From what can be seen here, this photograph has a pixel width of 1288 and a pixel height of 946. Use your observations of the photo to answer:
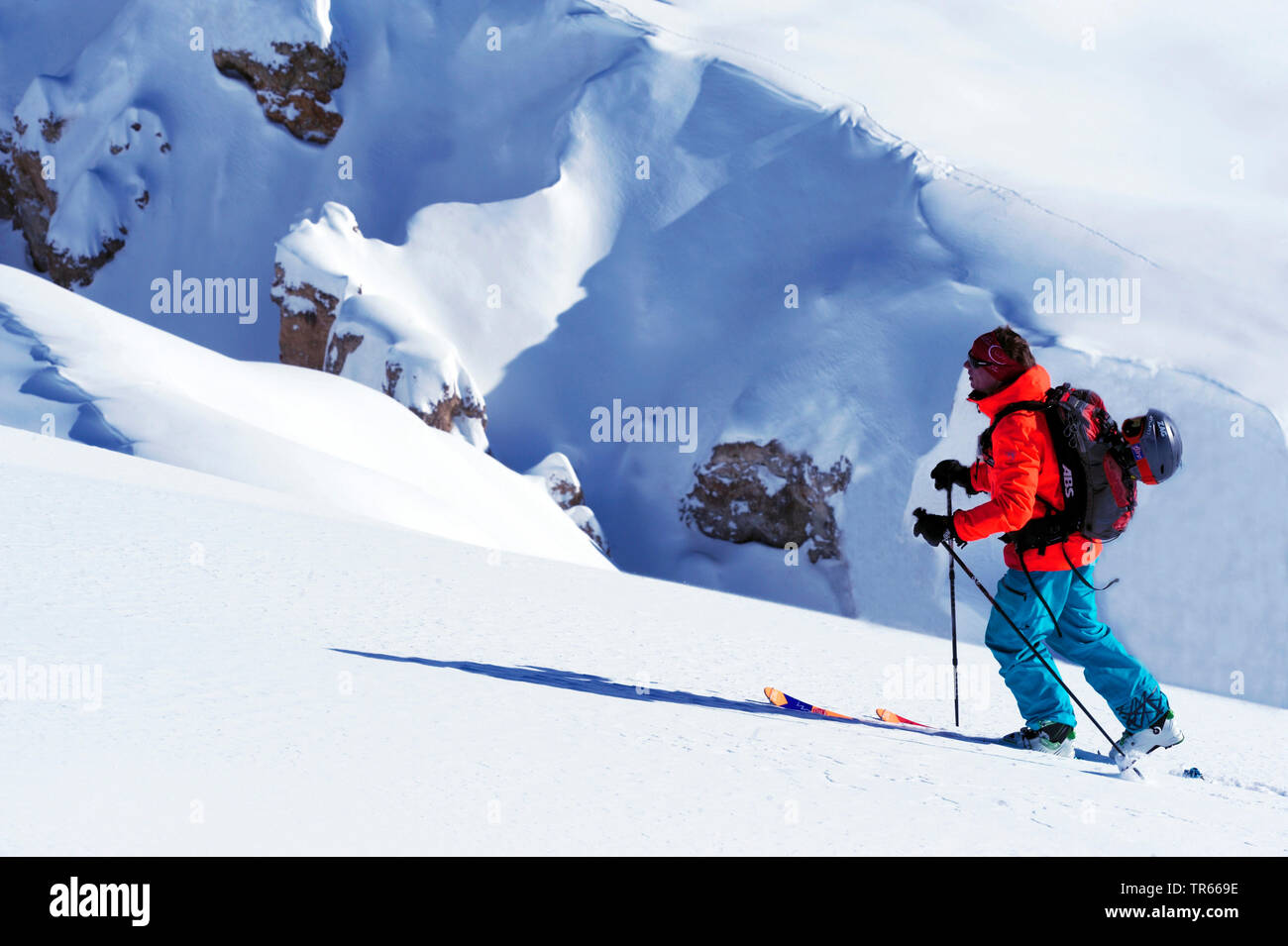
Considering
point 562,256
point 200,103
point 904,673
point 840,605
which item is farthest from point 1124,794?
point 200,103

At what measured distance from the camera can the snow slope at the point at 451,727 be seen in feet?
8.41

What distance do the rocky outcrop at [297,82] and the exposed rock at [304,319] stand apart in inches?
219

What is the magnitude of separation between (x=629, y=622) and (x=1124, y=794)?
251 centimetres

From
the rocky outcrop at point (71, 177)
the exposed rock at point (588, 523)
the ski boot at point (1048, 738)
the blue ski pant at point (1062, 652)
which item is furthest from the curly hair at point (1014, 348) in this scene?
the rocky outcrop at point (71, 177)

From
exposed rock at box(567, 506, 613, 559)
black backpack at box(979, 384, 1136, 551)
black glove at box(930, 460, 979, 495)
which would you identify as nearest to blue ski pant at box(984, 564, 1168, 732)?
black backpack at box(979, 384, 1136, 551)

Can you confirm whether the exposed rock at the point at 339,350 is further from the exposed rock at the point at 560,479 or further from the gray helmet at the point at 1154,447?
the gray helmet at the point at 1154,447

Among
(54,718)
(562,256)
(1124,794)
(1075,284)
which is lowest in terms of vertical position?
(1124,794)

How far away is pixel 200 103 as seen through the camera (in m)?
26.9

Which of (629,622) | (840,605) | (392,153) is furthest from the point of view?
(392,153)

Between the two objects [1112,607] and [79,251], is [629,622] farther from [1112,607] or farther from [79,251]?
[79,251]

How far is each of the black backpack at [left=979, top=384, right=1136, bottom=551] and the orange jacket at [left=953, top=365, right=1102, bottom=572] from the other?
0.09 ft

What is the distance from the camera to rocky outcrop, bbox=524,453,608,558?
18.4m

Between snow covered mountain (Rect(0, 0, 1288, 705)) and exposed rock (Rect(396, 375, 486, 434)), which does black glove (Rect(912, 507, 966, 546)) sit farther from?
exposed rock (Rect(396, 375, 486, 434))

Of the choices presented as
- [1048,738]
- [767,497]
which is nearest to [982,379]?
[1048,738]
